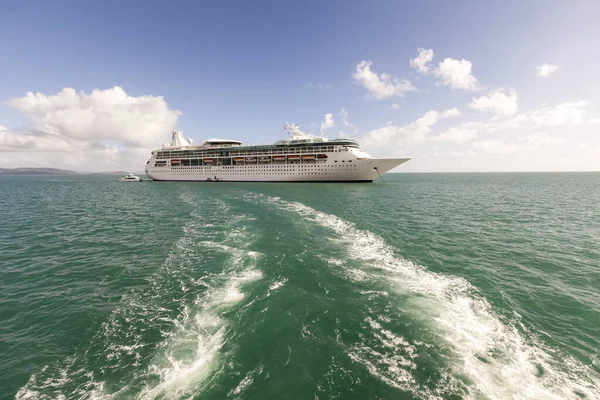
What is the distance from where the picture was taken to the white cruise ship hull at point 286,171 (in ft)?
266

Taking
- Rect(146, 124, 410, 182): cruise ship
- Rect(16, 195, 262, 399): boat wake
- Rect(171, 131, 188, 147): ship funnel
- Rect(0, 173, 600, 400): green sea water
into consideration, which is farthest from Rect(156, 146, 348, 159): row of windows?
Rect(16, 195, 262, 399): boat wake

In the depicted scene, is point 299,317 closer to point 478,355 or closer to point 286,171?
point 478,355

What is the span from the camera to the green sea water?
312 inches

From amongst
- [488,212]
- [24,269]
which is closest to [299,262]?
[24,269]

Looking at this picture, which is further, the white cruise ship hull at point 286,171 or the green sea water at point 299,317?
the white cruise ship hull at point 286,171

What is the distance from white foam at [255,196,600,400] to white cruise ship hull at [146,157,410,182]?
228 ft

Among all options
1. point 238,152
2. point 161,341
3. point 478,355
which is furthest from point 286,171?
point 478,355

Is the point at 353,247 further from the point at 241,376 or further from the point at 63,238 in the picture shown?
the point at 63,238

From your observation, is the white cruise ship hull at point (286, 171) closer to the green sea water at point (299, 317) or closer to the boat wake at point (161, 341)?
the green sea water at point (299, 317)

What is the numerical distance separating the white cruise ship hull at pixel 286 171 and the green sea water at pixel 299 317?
5905 cm

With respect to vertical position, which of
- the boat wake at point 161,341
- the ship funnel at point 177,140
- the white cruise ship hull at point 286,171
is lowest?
the boat wake at point 161,341

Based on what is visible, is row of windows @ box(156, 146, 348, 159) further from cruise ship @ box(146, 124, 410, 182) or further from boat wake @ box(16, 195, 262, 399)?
boat wake @ box(16, 195, 262, 399)

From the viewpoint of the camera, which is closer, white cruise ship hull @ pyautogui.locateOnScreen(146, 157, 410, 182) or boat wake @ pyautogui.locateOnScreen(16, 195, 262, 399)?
boat wake @ pyautogui.locateOnScreen(16, 195, 262, 399)

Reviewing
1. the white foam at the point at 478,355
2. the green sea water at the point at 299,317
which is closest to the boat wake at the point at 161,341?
the green sea water at the point at 299,317
